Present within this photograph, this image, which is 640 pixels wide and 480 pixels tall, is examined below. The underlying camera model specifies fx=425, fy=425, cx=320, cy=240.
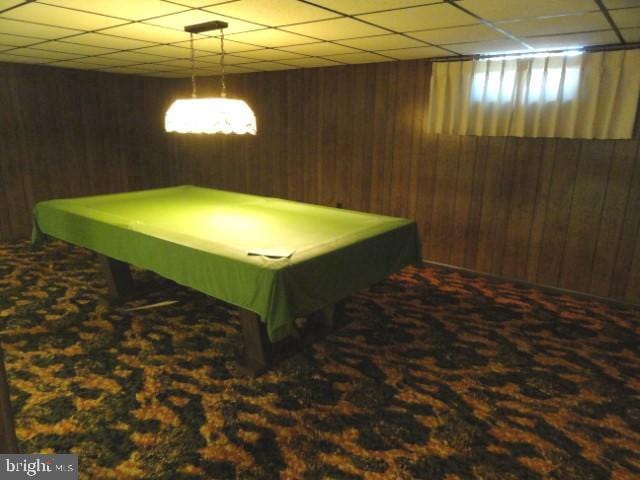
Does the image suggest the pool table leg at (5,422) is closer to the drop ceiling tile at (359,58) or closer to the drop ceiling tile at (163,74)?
the drop ceiling tile at (359,58)

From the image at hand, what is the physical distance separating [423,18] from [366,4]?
1.54 feet

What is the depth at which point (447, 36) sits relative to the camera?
3.10m

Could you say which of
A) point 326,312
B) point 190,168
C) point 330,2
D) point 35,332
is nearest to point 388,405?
point 326,312

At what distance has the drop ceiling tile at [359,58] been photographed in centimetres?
400

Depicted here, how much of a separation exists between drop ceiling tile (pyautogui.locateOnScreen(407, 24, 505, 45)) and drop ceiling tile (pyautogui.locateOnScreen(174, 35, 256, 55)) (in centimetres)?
144

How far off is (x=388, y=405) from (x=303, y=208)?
1737mm

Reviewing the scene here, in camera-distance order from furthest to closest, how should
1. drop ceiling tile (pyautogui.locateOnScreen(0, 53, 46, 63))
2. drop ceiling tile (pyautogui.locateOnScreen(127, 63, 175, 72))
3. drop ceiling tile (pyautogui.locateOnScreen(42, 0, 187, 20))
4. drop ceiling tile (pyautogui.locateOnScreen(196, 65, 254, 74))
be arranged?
drop ceiling tile (pyautogui.locateOnScreen(196, 65, 254, 74))
drop ceiling tile (pyautogui.locateOnScreen(127, 63, 175, 72))
drop ceiling tile (pyautogui.locateOnScreen(0, 53, 46, 63))
drop ceiling tile (pyautogui.locateOnScreen(42, 0, 187, 20))

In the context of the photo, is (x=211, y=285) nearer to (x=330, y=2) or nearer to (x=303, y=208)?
(x=303, y=208)

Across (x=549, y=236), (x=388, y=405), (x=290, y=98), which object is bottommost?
(x=388, y=405)

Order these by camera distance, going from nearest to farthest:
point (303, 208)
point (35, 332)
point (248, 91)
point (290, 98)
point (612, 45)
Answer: point (35, 332) < point (612, 45) < point (303, 208) < point (290, 98) < point (248, 91)

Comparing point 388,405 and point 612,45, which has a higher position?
point 612,45

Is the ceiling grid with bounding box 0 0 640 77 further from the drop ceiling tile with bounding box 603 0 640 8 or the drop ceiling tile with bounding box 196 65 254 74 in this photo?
the drop ceiling tile with bounding box 196 65 254 74

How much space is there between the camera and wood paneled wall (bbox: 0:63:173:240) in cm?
511

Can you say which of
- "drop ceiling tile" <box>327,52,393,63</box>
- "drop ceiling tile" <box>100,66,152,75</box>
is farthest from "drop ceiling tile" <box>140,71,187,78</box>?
"drop ceiling tile" <box>327,52,393,63</box>
